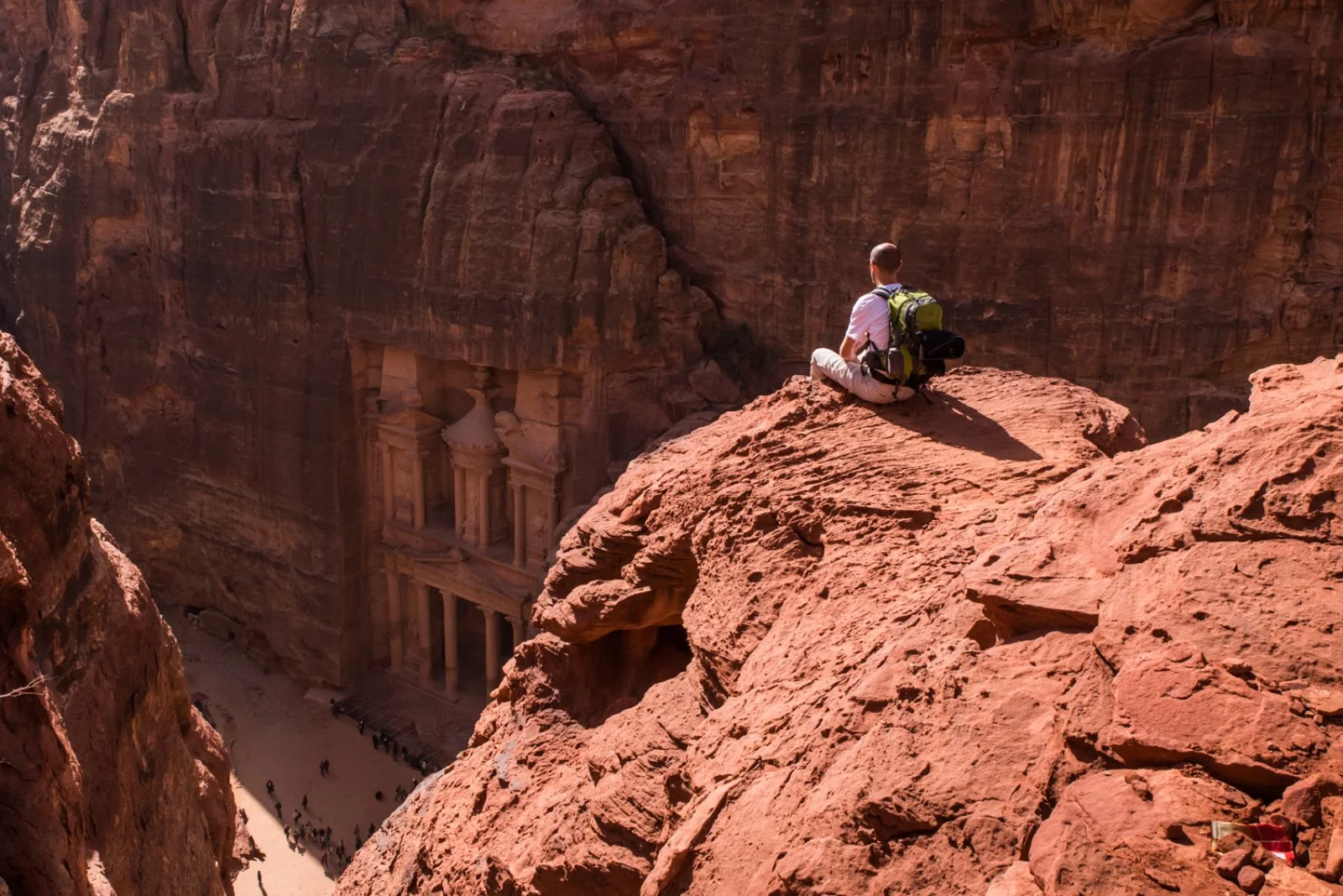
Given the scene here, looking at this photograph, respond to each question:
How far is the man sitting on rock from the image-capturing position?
6902 millimetres

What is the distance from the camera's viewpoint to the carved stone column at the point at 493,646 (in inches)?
910

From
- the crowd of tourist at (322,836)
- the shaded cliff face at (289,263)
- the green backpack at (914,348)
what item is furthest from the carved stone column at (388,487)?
the green backpack at (914,348)

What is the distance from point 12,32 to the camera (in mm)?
30797

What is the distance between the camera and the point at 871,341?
6.95 m

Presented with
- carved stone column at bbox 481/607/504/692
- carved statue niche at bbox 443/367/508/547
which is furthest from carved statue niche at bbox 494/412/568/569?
carved stone column at bbox 481/607/504/692

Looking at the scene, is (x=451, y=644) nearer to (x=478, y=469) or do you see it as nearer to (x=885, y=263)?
(x=478, y=469)

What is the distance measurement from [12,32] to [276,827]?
21.3 meters

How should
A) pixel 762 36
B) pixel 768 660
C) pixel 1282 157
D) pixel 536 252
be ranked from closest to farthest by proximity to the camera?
pixel 768 660 < pixel 1282 157 < pixel 762 36 < pixel 536 252

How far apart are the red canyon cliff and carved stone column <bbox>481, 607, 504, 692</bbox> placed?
1.30 m

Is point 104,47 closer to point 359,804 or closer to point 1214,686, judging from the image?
point 359,804

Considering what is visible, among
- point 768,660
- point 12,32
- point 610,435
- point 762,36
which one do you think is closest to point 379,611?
point 610,435

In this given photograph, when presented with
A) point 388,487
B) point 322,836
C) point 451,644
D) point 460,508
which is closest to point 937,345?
point 322,836

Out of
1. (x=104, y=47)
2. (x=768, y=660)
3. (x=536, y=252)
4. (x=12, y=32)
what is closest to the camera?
(x=768, y=660)

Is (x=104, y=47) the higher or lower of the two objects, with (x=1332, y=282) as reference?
higher
